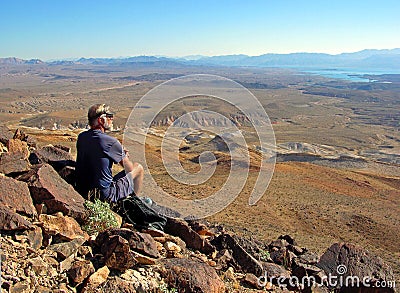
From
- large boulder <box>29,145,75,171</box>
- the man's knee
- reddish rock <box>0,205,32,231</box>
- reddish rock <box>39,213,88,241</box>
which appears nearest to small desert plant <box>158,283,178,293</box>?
reddish rock <box>39,213,88,241</box>

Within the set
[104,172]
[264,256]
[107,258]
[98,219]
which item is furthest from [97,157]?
[264,256]

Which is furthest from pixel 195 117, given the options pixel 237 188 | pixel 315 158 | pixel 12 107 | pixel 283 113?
pixel 237 188

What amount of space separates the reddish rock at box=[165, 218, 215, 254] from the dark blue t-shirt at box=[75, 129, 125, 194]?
3.38ft

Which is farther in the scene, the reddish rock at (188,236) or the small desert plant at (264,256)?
the small desert plant at (264,256)

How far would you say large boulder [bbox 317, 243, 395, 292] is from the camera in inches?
215

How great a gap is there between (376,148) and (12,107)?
8217 cm

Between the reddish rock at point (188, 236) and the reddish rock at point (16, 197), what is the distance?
1.82 meters

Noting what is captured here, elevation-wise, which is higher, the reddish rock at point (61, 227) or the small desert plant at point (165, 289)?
the reddish rock at point (61, 227)

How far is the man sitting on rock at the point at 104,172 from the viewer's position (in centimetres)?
508

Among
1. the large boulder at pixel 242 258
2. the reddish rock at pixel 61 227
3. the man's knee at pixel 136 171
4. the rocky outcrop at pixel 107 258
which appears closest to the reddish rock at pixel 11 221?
the rocky outcrop at pixel 107 258

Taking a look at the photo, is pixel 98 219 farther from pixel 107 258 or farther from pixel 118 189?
pixel 107 258

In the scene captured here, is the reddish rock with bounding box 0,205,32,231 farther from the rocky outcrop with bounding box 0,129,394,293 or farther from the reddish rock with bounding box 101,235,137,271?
the reddish rock with bounding box 101,235,137,271

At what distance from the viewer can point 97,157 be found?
5.10m

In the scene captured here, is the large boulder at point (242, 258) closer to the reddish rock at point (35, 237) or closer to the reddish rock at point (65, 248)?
the reddish rock at point (65, 248)
